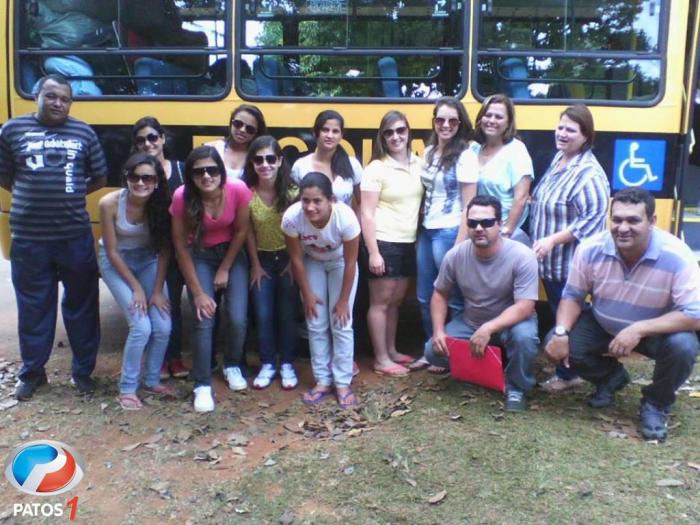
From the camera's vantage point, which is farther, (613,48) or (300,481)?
(613,48)

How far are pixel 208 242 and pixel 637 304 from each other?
2244mm

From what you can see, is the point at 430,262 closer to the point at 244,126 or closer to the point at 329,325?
the point at 329,325

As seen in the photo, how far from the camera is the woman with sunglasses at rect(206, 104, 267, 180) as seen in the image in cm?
401

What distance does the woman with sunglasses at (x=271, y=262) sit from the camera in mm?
3887

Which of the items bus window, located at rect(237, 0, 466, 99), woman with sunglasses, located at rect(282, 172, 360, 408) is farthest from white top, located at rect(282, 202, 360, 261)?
bus window, located at rect(237, 0, 466, 99)

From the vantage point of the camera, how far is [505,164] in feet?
13.2

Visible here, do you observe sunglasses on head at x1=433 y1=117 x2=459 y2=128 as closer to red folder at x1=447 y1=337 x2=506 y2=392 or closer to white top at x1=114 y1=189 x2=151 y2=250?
red folder at x1=447 y1=337 x2=506 y2=392

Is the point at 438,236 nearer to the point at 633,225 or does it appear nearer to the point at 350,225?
the point at 350,225

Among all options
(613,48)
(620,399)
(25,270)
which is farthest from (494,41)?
(25,270)

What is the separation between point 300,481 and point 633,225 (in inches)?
75.0

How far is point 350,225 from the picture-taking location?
12.3ft

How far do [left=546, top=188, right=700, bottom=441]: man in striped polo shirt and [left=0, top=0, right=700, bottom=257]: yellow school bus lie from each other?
1078 mm

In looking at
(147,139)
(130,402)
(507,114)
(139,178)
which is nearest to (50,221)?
(139,178)

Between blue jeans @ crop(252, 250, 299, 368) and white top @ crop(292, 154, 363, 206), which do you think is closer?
white top @ crop(292, 154, 363, 206)
